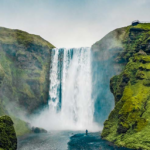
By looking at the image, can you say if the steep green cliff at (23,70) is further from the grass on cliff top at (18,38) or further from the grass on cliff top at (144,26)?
the grass on cliff top at (144,26)

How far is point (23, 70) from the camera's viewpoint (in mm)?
86875

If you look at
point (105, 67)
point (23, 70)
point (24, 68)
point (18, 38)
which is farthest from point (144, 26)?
point (18, 38)

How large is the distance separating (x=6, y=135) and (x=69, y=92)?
2138 inches

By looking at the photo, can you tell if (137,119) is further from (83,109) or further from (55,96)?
(55,96)

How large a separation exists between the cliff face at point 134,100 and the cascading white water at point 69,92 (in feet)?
74.7

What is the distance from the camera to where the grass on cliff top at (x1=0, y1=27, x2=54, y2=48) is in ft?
284

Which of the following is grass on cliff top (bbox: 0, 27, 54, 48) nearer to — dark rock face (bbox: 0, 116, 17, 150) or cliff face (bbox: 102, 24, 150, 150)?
cliff face (bbox: 102, 24, 150, 150)

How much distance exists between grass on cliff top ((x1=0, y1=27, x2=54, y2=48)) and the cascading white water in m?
9.75

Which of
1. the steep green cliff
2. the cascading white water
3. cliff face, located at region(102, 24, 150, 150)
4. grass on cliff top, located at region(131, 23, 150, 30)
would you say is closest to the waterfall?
the cascading white water

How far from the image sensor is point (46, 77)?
306ft

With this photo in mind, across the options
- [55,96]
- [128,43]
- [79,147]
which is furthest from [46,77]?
[79,147]

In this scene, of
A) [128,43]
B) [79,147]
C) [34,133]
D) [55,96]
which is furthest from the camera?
[55,96]

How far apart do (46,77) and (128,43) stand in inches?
1546

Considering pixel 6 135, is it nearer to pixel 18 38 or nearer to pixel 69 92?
pixel 69 92
